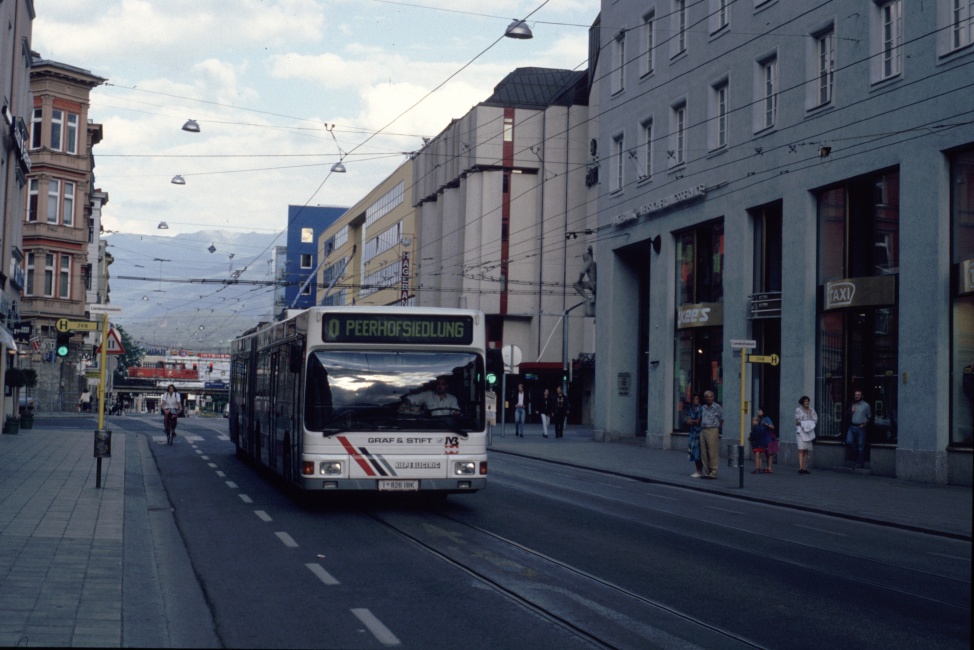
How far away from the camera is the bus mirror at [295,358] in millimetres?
15773

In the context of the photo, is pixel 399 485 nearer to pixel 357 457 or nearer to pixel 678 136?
pixel 357 457

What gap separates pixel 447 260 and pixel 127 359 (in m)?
85.2

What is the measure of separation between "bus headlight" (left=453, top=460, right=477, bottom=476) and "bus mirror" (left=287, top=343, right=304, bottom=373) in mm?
2445

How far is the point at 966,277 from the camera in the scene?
22531mm

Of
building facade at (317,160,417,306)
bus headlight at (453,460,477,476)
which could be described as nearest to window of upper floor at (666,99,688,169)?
bus headlight at (453,460,477,476)

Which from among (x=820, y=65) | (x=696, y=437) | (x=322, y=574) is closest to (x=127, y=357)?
(x=820, y=65)

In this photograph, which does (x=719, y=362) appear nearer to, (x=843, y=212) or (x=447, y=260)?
(x=843, y=212)

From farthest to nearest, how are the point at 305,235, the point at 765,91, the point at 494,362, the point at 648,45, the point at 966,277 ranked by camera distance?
the point at 305,235, the point at 648,45, the point at 765,91, the point at 966,277, the point at 494,362

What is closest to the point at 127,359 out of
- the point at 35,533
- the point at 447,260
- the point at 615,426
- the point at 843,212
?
the point at 447,260

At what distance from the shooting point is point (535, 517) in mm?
15547

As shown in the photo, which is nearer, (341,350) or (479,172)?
(341,350)

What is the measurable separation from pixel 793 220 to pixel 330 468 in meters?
17.2

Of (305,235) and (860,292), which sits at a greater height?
(305,235)

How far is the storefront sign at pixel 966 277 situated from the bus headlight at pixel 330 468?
43.9 ft
